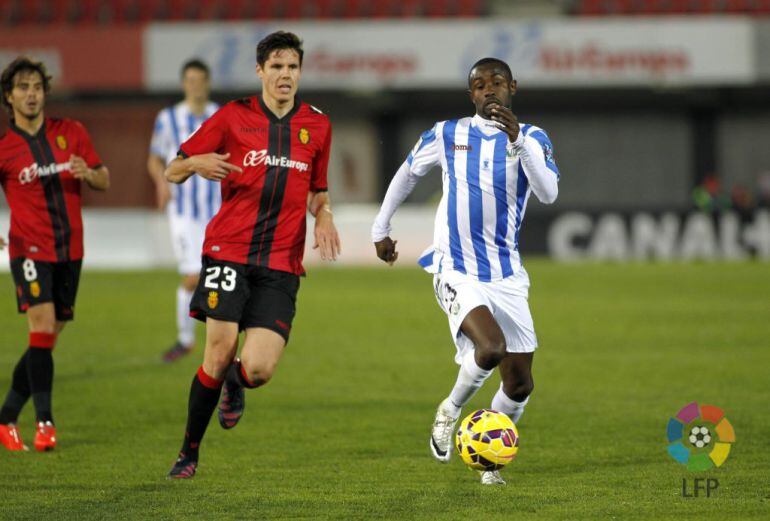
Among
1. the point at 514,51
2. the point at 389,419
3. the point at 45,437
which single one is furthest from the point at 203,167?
the point at 514,51

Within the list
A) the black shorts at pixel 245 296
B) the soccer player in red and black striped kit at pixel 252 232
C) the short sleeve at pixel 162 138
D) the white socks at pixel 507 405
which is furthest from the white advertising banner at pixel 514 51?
the white socks at pixel 507 405

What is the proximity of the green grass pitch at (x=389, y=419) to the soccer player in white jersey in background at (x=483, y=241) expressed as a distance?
46 centimetres

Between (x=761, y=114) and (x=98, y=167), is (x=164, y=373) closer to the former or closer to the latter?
(x=98, y=167)

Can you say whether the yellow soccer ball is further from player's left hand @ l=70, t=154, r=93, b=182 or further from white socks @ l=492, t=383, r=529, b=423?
player's left hand @ l=70, t=154, r=93, b=182

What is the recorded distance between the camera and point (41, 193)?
285 inches

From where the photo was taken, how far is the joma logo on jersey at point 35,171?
7191 mm

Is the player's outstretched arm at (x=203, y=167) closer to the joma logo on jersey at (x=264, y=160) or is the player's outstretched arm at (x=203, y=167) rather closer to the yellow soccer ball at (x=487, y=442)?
the joma logo on jersey at (x=264, y=160)

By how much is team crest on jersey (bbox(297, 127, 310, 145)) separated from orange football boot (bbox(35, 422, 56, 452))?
2.19 m

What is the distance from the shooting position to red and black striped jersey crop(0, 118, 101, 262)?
23.6ft

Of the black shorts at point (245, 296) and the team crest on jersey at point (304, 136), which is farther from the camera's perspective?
the team crest on jersey at point (304, 136)

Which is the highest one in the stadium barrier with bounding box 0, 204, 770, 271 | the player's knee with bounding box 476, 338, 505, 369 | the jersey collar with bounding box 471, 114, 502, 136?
the jersey collar with bounding box 471, 114, 502, 136

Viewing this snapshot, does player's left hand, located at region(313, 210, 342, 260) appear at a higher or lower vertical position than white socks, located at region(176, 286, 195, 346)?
higher

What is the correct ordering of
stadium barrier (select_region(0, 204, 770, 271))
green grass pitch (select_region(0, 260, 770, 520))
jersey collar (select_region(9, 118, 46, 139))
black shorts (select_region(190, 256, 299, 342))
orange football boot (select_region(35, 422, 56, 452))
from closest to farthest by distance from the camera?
green grass pitch (select_region(0, 260, 770, 520)) < black shorts (select_region(190, 256, 299, 342)) < orange football boot (select_region(35, 422, 56, 452)) < jersey collar (select_region(9, 118, 46, 139)) < stadium barrier (select_region(0, 204, 770, 271))

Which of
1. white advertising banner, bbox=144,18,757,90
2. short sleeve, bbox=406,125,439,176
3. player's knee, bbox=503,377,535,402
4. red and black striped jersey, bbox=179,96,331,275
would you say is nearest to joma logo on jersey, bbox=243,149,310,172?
red and black striped jersey, bbox=179,96,331,275
